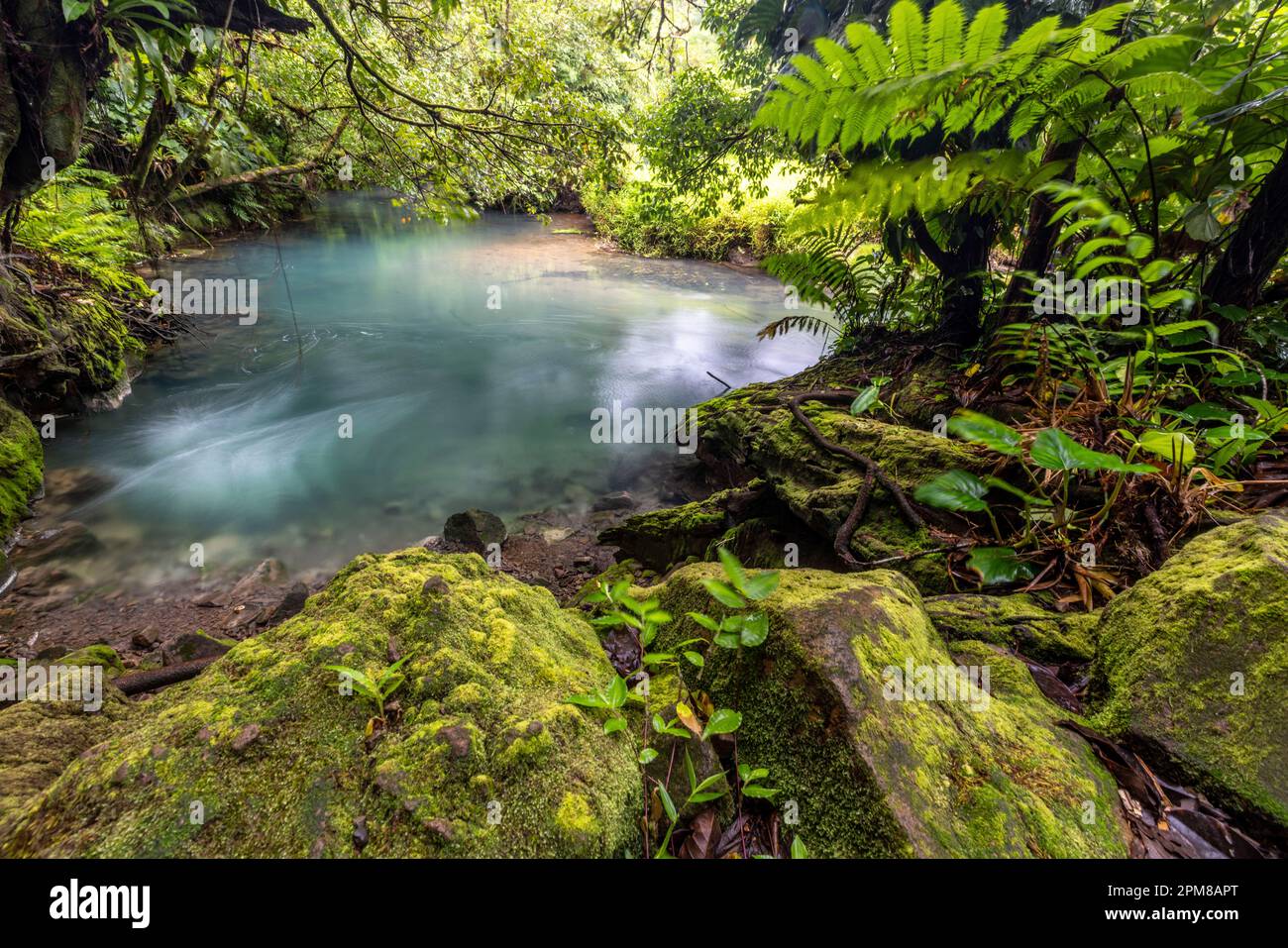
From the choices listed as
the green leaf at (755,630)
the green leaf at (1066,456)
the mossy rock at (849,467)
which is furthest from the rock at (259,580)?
the green leaf at (1066,456)

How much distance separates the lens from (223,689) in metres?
1.28

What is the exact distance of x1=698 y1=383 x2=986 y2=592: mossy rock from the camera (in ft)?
8.41

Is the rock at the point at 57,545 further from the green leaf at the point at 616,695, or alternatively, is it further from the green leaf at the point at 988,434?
the green leaf at the point at 988,434

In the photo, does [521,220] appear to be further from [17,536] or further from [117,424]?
[17,536]

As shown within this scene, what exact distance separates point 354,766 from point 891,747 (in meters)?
1.17

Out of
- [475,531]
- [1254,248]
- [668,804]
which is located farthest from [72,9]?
[1254,248]

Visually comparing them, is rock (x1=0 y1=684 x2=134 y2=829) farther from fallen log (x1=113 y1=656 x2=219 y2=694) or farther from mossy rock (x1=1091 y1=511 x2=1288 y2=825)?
mossy rock (x1=1091 y1=511 x2=1288 y2=825)

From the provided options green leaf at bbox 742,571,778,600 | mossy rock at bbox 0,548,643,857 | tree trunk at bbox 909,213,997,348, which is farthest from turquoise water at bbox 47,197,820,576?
green leaf at bbox 742,571,778,600

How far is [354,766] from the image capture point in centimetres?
116

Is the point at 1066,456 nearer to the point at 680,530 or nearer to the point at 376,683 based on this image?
the point at 376,683

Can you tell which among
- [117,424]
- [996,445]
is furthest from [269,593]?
[996,445]

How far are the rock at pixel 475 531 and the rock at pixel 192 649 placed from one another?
6.02 ft

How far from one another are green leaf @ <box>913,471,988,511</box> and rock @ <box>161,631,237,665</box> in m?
3.45

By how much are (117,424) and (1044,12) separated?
9.48 meters
